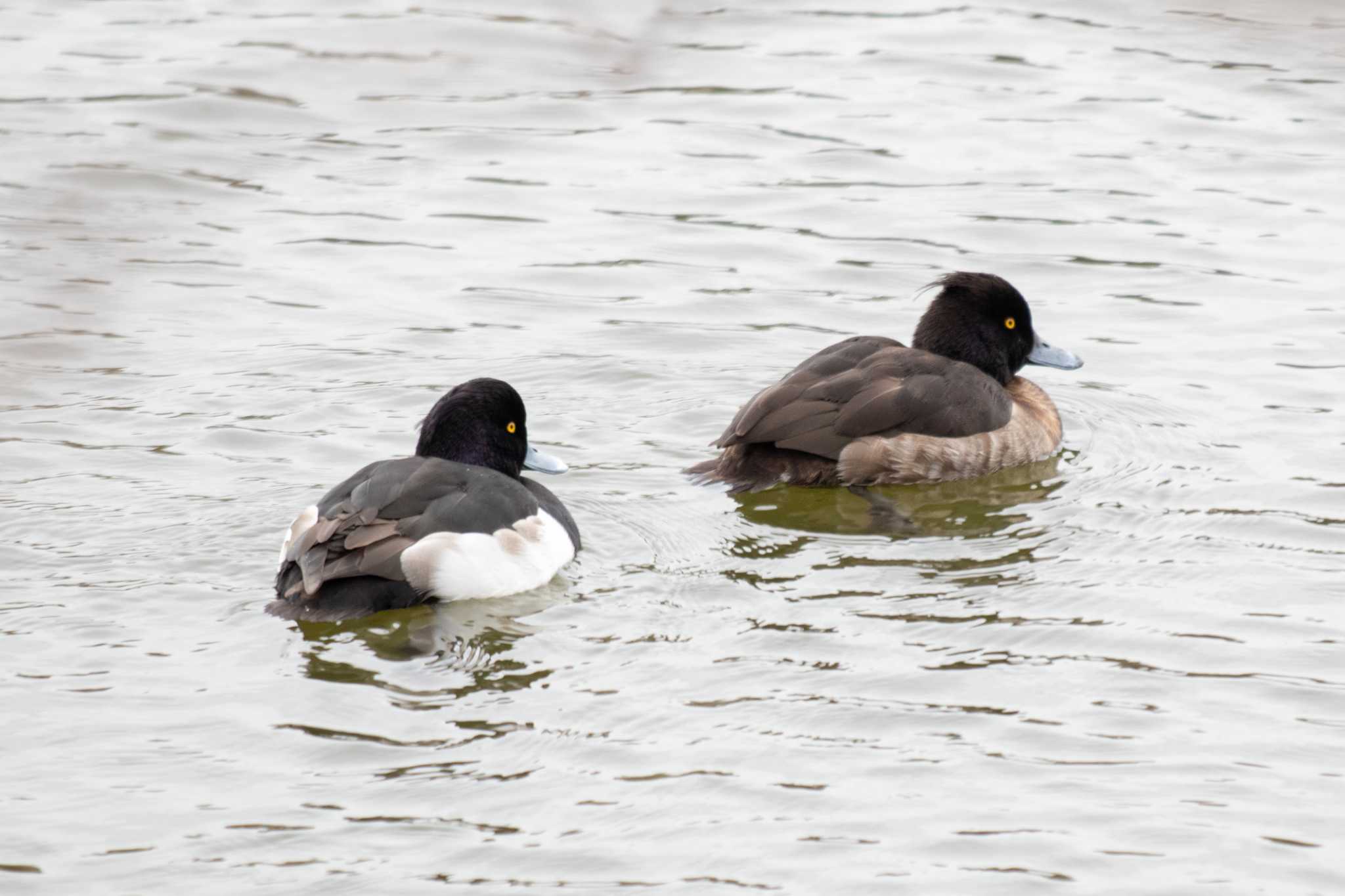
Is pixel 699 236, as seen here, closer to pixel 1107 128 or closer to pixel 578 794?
pixel 1107 128

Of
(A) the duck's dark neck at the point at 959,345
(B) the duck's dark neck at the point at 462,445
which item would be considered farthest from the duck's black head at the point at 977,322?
(B) the duck's dark neck at the point at 462,445

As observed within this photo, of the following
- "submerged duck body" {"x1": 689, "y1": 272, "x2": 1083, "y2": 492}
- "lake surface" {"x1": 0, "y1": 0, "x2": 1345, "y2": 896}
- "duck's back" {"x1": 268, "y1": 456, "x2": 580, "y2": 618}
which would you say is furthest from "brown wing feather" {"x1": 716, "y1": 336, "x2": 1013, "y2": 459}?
"duck's back" {"x1": 268, "y1": 456, "x2": 580, "y2": 618}

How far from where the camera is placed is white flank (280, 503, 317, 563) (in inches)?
298

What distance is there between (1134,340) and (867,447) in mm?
2498

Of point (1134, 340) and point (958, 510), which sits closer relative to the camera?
point (958, 510)

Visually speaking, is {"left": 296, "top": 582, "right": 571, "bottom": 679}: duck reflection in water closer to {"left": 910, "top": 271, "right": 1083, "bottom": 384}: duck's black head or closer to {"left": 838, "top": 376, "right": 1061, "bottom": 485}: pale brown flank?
{"left": 838, "top": 376, "right": 1061, "bottom": 485}: pale brown flank

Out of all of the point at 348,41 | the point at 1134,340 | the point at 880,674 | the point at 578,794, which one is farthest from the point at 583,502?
the point at 348,41

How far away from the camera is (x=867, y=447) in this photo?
9016 mm

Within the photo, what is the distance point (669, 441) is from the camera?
31.3 feet

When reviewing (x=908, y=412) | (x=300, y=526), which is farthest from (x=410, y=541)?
(x=908, y=412)

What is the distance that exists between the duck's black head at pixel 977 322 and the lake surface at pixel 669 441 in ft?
1.84

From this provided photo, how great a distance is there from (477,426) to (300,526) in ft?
3.15

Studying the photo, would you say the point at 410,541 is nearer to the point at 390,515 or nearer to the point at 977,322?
the point at 390,515

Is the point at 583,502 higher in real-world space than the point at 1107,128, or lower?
lower
